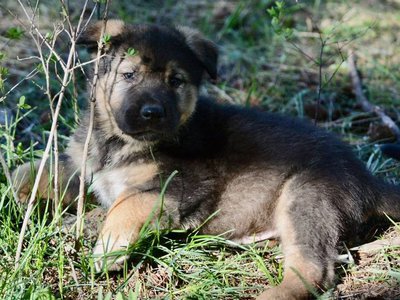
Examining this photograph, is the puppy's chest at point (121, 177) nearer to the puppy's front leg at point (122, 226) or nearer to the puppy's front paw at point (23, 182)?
the puppy's front leg at point (122, 226)

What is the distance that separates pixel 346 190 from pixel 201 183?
862 mm

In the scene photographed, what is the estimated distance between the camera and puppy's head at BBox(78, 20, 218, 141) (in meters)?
4.07

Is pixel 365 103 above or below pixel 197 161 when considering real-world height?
below

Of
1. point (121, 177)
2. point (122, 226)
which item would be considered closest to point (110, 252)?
point (122, 226)

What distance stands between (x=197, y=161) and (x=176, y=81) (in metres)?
0.53

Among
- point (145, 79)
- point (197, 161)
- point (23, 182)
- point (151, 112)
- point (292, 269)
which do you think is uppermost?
point (145, 79)

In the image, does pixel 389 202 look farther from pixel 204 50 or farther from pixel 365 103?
pixel 365 103

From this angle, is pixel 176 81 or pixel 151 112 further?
pixel 176 81

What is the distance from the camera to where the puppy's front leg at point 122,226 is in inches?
144

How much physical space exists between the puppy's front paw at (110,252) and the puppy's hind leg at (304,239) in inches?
30.4

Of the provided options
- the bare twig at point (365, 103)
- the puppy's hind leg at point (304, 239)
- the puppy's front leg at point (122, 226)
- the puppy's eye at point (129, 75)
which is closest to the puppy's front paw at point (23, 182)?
the puppy's front leg at point (122, 226)

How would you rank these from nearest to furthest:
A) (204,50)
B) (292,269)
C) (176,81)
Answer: (292,269), (176,81), (204,50)

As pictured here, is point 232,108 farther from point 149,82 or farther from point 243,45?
point 243,45

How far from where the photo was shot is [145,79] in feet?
13.9
